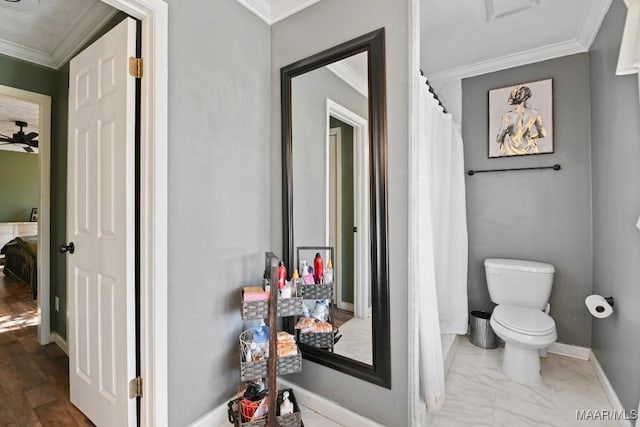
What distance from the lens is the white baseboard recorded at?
245cm

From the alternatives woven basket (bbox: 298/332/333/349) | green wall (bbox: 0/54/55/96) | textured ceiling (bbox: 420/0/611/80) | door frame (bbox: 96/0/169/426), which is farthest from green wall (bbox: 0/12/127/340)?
textured ceiling (bbox: 420/0/611/80)

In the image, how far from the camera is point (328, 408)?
1621 millimetres

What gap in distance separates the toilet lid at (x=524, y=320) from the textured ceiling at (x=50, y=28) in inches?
125

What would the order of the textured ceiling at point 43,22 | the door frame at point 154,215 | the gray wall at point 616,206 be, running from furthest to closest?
1. the textured ceiling at point 43,22
2. the gray wall at point 616,206
3. the door frame at point 154,215

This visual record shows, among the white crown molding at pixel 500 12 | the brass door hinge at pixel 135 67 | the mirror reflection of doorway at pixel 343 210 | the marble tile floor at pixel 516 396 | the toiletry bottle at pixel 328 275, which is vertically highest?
the white crown molding at pixel 500 12

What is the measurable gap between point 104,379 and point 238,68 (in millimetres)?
1801

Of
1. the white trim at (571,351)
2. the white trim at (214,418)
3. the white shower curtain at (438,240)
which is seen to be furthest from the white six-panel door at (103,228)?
the white trim at (571,351)

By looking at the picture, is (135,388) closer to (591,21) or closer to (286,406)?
(286,406)

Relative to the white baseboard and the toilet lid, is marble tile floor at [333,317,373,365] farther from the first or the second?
the white baseboard

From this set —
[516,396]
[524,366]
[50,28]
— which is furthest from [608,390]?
[50,28]

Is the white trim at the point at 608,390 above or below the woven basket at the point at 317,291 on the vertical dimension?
below

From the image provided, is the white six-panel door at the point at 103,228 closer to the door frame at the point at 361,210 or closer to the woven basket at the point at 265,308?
the woven basket at the point at 265,308

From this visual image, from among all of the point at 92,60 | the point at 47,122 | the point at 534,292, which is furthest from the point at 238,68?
the point at 534,292

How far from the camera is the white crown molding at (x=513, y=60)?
226cm
